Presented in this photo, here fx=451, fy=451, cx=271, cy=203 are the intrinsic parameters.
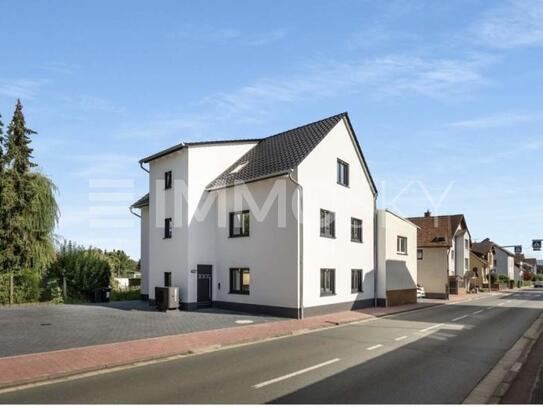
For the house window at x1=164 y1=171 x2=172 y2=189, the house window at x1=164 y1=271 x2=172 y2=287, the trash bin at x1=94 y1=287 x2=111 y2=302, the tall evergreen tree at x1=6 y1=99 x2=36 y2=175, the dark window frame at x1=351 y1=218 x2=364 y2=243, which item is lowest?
the trash bin at x1=94 y1=287 x2=111 y2=302

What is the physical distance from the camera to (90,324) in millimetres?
16688

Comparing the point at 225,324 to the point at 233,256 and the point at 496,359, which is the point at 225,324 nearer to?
the point at 233,256

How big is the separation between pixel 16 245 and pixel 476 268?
5622cm

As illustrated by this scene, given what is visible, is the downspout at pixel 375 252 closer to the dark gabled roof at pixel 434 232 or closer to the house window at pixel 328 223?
the house window at pixel 328 223

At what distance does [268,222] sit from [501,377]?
12.7 m

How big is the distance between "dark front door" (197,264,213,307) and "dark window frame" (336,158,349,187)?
26.1ft

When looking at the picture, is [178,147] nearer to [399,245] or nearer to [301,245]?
[301,245]

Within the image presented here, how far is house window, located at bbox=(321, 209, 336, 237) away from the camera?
21.5 meters

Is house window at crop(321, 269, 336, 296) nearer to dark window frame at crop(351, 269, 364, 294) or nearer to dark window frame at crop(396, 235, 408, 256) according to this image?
dark window frame at crop(351, 269, 364, 294)

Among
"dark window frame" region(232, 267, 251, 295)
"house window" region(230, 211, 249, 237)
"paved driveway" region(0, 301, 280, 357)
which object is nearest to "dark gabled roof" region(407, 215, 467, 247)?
"house window" region(230, 211, 249, 237)

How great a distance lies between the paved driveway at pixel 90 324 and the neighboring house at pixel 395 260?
31.9 ft

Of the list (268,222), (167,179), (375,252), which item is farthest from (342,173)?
(167,179)

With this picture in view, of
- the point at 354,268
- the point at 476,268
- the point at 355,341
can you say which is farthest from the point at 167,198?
the point at 476,268

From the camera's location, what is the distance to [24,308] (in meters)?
22.2
